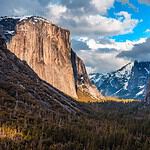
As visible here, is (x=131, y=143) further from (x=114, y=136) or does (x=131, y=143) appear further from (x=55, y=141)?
(x=55, y=141)

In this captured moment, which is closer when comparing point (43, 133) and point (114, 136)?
point (43, 133)

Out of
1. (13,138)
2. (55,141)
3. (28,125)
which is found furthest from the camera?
(28,125)

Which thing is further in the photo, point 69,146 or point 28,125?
point 28,125

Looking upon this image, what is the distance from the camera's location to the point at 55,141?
178625mm

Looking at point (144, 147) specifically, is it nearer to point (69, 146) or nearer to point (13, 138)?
point (69, 146)

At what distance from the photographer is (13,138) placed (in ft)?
527

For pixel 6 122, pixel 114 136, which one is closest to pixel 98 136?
pixel 114 136

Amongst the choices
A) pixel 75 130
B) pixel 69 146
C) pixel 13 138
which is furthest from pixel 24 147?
pixel 75 130

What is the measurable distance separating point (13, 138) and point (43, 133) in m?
22.1

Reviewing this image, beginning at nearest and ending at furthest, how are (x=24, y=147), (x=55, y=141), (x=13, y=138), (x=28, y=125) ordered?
(x=24, y=147) → (x=13, y=138) → (x=55, y=141) → (x=28, y=125)

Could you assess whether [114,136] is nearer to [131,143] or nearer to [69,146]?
[131,143]

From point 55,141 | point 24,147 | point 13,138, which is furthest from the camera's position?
point 55,141

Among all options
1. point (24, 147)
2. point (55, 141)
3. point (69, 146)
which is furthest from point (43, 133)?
point (24, 147)

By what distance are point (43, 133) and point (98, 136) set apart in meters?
25.3
